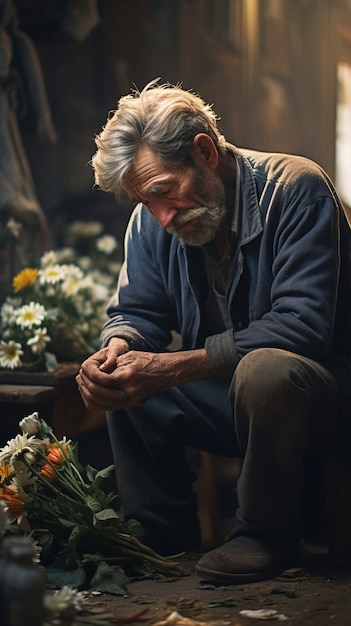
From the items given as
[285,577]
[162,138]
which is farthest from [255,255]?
[285,577]

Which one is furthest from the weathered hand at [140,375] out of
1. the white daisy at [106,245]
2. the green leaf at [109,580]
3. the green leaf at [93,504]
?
the white daisy at [106,245]

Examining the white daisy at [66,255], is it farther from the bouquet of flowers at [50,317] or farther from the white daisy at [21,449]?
the white daisy at [21,449]

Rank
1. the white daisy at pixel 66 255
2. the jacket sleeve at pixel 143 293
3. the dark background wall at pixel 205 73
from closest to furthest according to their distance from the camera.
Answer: the jacket sleeve at pixel 143 293 < the white daisy at pixel 66 255 < the dark background wall at pixel 205 73

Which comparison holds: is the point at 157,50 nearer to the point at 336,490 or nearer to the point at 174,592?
the point at 336,490

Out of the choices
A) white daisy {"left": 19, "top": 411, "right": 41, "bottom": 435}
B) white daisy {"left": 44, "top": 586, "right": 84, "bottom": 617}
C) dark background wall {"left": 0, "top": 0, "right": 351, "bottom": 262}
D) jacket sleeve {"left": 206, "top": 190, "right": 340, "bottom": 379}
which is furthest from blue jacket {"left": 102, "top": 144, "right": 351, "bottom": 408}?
dark background wall {"left": 0, "top": 0, "right": 351, "bottom": 262}

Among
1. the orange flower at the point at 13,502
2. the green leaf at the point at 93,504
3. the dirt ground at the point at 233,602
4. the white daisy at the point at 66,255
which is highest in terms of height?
the white daisy at the point at 66,255

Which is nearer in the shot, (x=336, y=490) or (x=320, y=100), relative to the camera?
(x=336, y=490)

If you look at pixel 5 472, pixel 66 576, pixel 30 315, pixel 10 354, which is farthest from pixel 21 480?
pixel 30 315

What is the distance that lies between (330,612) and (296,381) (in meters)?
0.66

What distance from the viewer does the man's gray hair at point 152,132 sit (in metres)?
3.19

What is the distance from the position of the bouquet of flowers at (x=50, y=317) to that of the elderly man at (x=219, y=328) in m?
0.57

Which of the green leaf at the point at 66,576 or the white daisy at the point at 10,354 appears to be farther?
the white daisy at the point at 10,354

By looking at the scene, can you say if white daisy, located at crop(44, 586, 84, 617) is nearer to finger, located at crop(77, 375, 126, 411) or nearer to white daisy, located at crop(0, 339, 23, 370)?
finger, located at crop(77, 375, 126, 411)

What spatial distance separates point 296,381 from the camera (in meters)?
2.96
